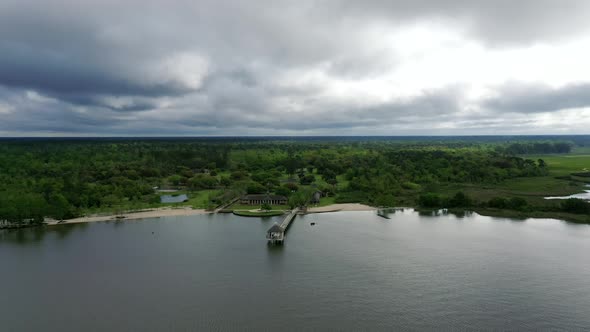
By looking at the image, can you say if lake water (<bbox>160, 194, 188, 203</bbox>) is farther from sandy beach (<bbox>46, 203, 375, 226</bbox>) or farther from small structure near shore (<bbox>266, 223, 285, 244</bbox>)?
small structure near shore (<bbox>266, 223, 285, 244</bbox>)

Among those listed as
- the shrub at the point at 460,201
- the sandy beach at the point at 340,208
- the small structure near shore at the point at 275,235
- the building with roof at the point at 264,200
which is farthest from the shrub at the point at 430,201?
the small structure near shore at the point at 275,235

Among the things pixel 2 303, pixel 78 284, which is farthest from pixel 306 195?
pixel 2 303

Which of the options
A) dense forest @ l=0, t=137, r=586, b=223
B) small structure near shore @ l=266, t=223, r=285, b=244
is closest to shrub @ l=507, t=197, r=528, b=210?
dense forest @ l=0, t=137, r=586, b=223

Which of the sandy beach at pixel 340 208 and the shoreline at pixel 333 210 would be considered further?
Answer: the sandy beach at pixel 340 208

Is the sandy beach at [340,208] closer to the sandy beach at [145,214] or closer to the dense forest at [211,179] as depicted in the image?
the dense forest at [211,179]

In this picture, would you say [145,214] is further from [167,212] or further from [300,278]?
[300,278]

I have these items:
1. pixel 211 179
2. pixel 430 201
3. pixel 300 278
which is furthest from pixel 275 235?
pixel 211 179
